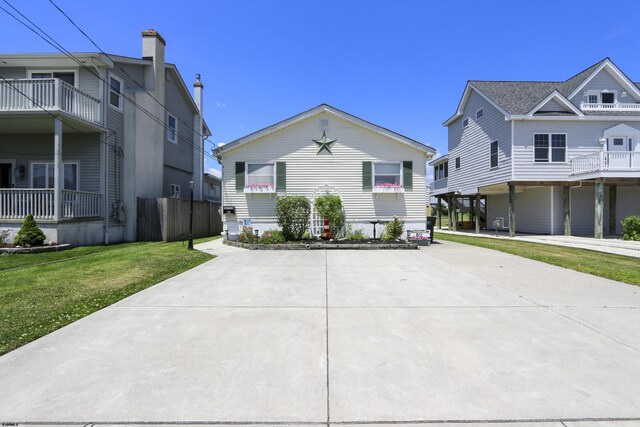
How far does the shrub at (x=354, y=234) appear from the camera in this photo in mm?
13898

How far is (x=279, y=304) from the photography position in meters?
5.10

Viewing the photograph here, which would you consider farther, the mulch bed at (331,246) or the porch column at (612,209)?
the porch column at (612,209)

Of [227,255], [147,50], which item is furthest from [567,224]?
[147,50]

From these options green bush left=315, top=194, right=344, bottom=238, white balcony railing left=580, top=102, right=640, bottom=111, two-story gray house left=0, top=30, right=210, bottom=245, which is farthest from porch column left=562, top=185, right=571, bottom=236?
two-story gray house left=0, top=30, right=210, bottom=245

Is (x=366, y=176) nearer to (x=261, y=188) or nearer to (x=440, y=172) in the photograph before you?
(x=261, y=188)

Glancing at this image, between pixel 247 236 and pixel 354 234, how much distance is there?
4.52 metres

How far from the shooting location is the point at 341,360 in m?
3.24

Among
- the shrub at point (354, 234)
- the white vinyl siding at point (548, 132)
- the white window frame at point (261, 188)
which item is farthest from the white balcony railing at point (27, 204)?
the white vinyl siding at point (548, 132)

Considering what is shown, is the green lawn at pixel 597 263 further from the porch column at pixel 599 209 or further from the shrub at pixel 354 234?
the porch column at pixel 599 209

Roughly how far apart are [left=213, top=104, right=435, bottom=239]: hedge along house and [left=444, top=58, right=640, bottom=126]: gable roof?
773 cm

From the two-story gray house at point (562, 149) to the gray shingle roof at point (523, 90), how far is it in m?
0.05

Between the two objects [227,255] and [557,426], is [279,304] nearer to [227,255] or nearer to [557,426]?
[557,426]

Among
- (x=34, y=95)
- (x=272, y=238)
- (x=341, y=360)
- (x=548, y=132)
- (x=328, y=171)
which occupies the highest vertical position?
(x=548, y=132)

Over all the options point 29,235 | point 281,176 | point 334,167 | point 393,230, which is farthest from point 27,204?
point 393,230
